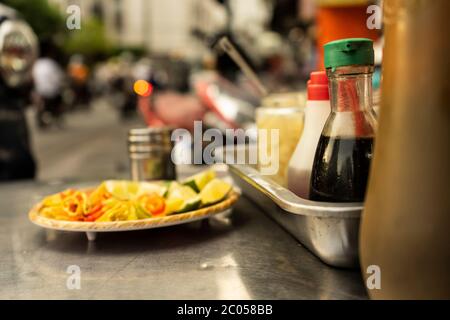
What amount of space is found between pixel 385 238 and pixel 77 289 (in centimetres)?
47

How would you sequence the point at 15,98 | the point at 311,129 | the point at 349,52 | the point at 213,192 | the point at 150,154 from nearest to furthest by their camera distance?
the point at 349,52, the point at 311,129, the point at 213,192, the point at 150,154, the point at 15,98

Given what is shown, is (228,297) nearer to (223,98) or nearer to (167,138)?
(167,138)

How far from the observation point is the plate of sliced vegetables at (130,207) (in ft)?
3.30

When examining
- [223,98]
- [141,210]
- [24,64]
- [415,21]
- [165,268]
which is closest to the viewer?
[415,21]

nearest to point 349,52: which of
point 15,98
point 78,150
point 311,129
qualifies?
point 311,129

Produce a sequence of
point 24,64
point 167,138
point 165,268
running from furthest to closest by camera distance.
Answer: point 24,64
point 167,138
point 165,268

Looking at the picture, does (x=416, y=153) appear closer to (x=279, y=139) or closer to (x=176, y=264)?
(x=176, y=264)

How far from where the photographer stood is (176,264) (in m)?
0.91

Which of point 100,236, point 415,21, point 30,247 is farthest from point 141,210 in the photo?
point 415,21

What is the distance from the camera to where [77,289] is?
2.62 feet

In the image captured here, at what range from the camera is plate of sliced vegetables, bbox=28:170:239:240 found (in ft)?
3.30

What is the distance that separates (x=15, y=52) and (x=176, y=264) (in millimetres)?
1525

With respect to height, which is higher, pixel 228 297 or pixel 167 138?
pixel 167 138

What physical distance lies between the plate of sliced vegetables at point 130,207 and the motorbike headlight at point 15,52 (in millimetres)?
1100
